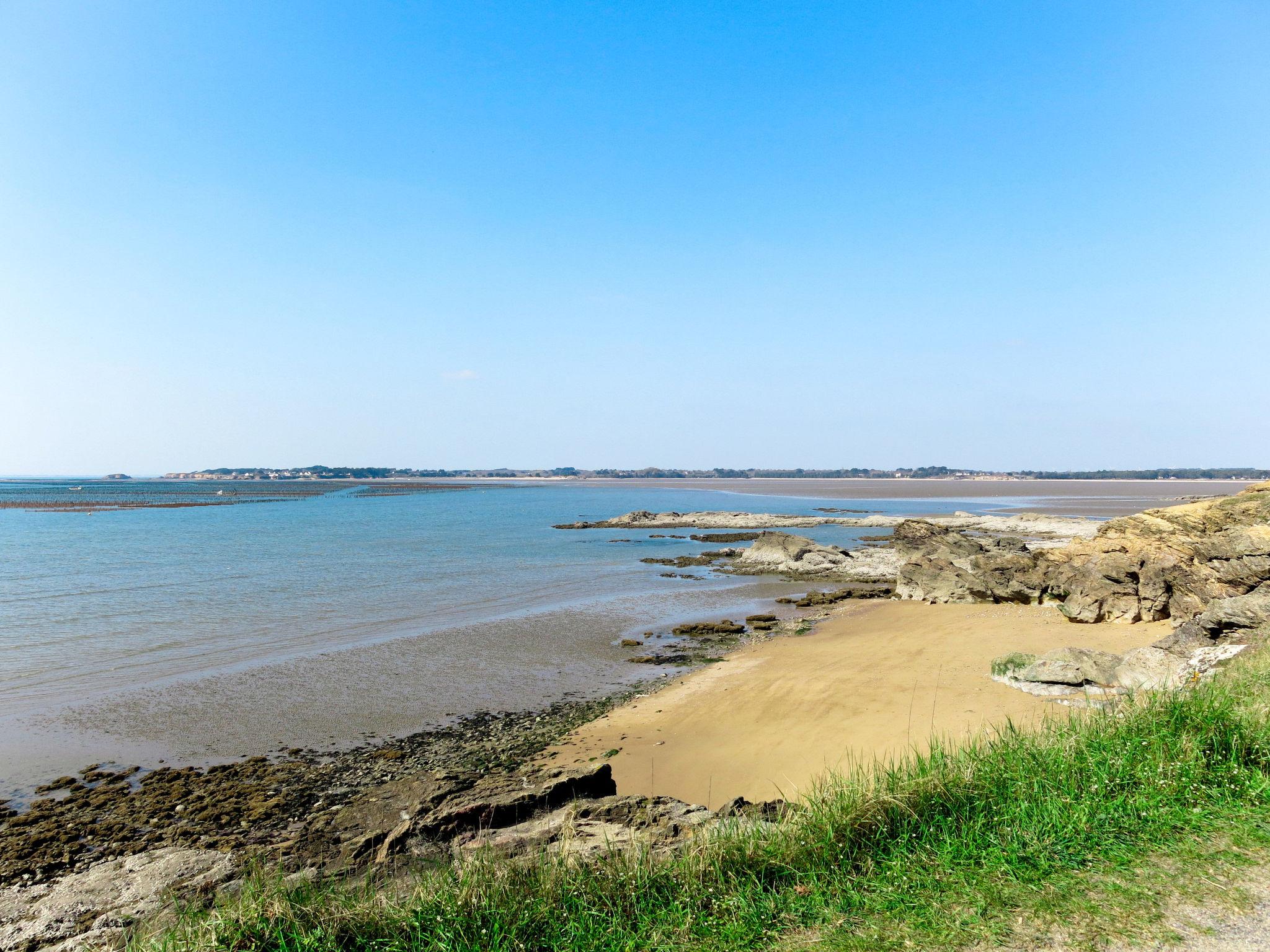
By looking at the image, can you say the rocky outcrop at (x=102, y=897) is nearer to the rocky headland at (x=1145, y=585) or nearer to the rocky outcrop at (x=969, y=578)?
the rocky headland at (x=1145, y=585)

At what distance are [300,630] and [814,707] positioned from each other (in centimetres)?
1571

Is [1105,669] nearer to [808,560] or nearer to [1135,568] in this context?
[1135,568]

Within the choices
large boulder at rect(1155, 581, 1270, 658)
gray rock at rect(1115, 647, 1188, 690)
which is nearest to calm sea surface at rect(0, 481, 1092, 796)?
gray rock at rect(1115, 647, 1188, 690)

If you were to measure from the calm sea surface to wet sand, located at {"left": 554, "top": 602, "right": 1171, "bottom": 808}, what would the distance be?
2758 mm

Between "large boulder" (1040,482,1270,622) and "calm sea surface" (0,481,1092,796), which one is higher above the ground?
"large boulder" (1040,482,1270,622)

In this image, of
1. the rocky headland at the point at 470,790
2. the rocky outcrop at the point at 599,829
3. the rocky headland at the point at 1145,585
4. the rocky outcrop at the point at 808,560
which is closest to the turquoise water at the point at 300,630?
the rocky headland at the point at 470,790

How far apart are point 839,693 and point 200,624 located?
61.9ft

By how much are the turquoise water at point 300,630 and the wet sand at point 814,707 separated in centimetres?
286

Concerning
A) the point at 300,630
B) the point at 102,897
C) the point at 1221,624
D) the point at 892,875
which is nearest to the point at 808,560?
the point at 1221,624

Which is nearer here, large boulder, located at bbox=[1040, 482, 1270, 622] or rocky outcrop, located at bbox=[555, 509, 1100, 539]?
large boulder, located at bbox=[1040, 482, 1270, 622]

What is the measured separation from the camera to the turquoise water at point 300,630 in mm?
13648

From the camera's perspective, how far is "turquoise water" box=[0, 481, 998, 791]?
13648 millimetres

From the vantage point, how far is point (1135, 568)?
19.1 m

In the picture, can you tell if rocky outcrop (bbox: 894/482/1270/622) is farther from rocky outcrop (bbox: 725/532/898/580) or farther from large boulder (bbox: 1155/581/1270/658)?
rocky outcrop (bbox: 725/532/898/580)
